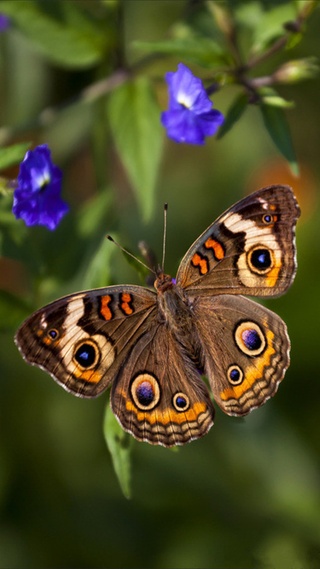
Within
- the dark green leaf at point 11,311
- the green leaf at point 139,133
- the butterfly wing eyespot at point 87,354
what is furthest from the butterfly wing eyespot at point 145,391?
the green leaf at point 139,133

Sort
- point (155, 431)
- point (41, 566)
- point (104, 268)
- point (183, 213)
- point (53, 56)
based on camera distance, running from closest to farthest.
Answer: point (155, 431), point (104, 268), point (53, 56), point (41, 566), point (183, 213)

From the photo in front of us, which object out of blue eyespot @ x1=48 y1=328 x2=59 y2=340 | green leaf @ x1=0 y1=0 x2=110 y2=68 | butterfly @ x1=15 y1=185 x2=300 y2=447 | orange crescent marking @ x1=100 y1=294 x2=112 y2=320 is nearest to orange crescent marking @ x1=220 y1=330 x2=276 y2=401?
butterfly @ x1=15 y1=185 x2=300 y2=447

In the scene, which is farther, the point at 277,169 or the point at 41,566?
the point at 277,169

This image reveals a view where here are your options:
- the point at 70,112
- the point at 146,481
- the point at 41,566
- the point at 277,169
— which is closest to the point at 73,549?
the point at 41,566

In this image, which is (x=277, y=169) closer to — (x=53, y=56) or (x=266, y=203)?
(x=53, y=56)

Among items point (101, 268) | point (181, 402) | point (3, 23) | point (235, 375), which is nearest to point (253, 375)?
point (235, 375)

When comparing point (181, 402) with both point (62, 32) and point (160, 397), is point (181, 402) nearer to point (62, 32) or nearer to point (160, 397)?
point (160, 397)
